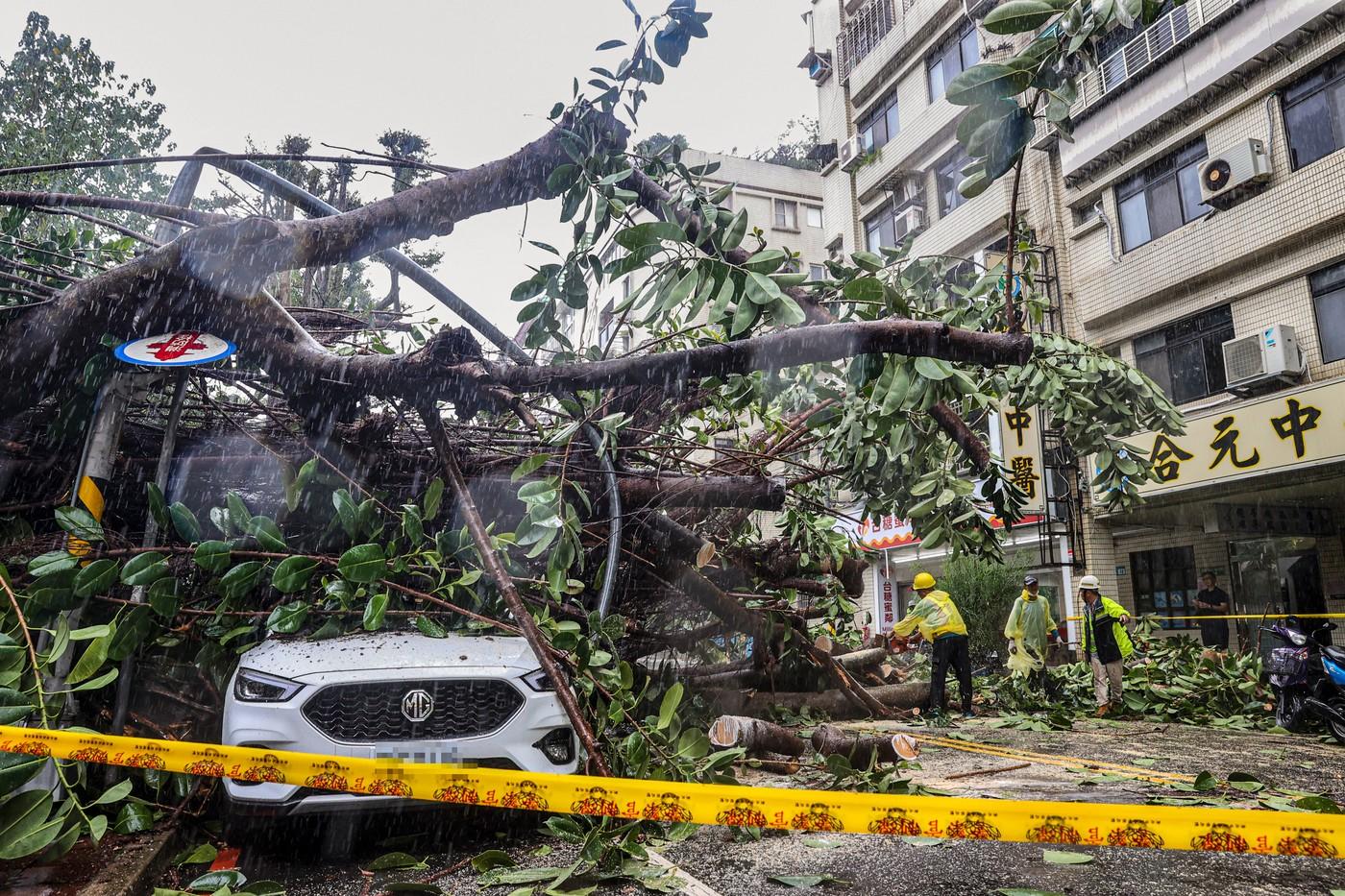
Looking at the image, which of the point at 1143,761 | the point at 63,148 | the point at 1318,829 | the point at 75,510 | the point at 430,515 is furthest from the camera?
the point at 63,148

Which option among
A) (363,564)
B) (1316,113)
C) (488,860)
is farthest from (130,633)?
(1316,113)

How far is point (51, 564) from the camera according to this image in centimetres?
408

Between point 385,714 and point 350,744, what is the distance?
0.19 m

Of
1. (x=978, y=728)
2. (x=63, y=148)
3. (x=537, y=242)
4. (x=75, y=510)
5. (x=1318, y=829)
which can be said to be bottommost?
(x=978, y=728)

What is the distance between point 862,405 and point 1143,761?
11.8 feet

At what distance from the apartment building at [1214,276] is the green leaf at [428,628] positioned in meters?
10.8

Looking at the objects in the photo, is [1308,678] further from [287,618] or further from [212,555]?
[212,555]

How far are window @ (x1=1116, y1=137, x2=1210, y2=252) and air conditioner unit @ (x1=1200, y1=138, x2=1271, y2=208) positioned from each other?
2.23 ft

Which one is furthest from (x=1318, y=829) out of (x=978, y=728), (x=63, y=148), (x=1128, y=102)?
(x=63, y=148)

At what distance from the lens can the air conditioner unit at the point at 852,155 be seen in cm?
2370

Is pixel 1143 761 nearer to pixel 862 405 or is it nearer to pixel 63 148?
pixel 862 405

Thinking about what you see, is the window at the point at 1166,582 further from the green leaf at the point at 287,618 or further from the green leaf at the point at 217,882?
the green leaf at the point at 217,882

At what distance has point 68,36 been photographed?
711 inches

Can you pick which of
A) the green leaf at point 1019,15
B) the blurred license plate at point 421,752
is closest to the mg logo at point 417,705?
the blurred license plate at point 421,752
